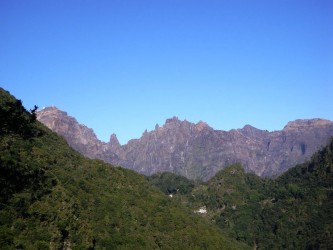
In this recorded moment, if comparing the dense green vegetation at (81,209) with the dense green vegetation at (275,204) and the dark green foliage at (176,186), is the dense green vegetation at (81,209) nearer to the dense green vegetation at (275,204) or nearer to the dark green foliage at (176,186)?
the dense green vegetation at (275,204)

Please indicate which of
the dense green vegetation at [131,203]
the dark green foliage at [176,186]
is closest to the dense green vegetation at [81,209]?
the dense green vegetation at [131,203]

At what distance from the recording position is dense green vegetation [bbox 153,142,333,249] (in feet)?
432

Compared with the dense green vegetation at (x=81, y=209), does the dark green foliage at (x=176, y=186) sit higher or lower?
higher

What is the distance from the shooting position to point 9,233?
5519 cm

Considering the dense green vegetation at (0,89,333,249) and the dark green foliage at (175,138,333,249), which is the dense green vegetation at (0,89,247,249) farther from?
the dark green foliage at (175,138,333,249)

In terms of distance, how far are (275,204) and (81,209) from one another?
88505 mm

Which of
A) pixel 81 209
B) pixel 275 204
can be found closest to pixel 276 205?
pixel 275 204

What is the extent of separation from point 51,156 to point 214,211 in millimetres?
82272

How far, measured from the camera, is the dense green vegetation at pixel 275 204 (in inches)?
5182

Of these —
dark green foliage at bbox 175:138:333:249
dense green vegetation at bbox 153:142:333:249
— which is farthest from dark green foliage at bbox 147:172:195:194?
dark green foliage at bbox 175:138:333:249

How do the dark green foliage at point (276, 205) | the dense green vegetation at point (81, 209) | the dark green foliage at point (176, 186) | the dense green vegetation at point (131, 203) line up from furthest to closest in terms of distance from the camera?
the dark green foliage at point (176, 186), the dark green foliage at point (276, 205), the dense green vegetation at point (81, 209), the dense green vegetation at point (131, 203)

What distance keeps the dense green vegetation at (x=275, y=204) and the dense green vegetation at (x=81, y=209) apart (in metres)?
32.7

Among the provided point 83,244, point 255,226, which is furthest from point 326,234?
point 83,244

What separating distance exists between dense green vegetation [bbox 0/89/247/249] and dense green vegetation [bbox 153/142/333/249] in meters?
32.7
